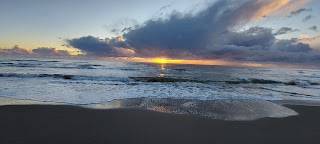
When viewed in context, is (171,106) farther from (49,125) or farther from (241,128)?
(49,125)

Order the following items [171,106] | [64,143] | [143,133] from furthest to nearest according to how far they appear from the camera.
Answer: [171,106] < [143,133] < [64,143]

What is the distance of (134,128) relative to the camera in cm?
639

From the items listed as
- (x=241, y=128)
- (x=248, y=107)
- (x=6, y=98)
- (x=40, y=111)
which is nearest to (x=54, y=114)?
(x=40, y=111)

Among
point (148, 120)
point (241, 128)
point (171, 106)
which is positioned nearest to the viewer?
point (241, 128)

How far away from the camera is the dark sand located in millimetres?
5453

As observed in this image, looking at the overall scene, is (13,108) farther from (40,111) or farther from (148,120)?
(148,120)

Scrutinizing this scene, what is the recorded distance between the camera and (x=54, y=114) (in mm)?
7504

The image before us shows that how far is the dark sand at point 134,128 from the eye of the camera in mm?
5453

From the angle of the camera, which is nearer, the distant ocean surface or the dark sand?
the dark sand

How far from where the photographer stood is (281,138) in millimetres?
6023

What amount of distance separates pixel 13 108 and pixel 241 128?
7.30 metres

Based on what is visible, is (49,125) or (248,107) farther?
(248,107)

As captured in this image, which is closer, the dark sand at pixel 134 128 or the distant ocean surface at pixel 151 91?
the dark sand at pixel 134 128

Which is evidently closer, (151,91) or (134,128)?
(134,128)
